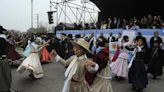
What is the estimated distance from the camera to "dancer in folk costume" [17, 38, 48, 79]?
11045 millimetres

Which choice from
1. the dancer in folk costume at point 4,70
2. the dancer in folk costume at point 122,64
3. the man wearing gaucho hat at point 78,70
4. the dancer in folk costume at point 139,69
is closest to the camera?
the man wearing gaucho hat at point 78,70

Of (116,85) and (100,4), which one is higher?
(100,4)

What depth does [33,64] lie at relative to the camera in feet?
37.3

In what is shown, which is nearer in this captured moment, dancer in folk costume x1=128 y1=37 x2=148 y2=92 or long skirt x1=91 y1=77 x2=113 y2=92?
long skirt x1=91 y1=77 x2=113 y2=92

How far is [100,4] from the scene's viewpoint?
30.1 metres

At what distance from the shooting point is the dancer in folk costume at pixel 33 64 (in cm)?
1105

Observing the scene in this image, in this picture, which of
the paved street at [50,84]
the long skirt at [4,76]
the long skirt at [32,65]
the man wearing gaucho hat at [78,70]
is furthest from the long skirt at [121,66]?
the man wearing gaucho hat at [78,70]

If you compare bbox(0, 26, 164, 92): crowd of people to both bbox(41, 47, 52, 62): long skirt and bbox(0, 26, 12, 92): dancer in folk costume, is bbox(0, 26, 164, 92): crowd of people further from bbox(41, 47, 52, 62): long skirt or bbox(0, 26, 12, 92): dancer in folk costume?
bbox(41, 47, 52, 62): long skirt

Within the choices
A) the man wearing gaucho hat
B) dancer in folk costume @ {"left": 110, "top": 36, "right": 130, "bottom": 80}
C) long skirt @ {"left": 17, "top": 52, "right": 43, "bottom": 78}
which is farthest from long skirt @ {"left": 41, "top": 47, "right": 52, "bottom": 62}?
the man wearing gaucho hat

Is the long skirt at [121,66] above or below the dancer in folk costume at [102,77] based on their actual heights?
below

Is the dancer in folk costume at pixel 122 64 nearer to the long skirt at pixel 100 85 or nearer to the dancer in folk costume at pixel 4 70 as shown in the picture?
the dancer in folk costume at pixel 4 70

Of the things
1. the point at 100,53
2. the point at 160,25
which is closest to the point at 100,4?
A: the point at 160,25

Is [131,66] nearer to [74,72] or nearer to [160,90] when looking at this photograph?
[160,90]

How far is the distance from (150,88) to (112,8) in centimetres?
2016
